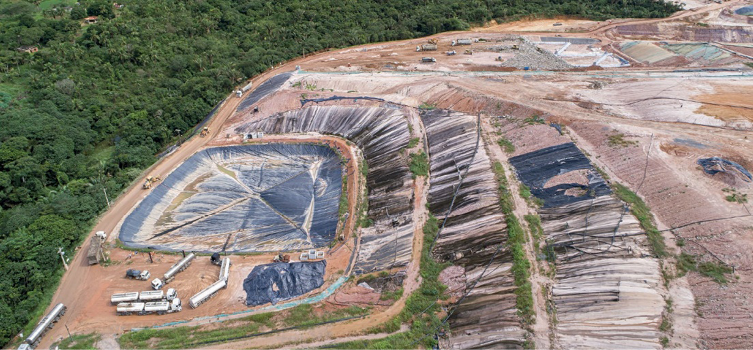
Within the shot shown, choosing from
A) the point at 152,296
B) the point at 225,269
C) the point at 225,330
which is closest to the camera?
the point at 225,330

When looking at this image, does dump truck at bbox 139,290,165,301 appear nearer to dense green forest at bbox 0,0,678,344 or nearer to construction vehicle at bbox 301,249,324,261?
dense green forest at bbox 0,0,678,344

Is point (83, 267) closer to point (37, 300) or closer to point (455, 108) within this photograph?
point (37, 300)

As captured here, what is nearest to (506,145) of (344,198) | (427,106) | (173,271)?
(427,106)

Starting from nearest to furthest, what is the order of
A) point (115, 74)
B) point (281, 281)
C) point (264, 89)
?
point (281, 281) → point (264, 89) → point (115, 74)

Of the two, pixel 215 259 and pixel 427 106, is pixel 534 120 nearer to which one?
pixel 427 106

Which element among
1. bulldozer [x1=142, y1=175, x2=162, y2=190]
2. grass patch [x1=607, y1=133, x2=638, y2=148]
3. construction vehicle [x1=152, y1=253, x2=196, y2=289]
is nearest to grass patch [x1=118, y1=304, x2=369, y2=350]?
construction vehicle [x1=152, y1=253, x2=196, y2=289]

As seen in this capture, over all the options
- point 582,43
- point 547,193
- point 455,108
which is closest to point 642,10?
point 582,43

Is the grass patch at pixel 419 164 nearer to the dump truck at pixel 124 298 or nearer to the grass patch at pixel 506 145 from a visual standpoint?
the grass patch at pixel 506 145
